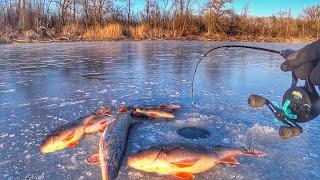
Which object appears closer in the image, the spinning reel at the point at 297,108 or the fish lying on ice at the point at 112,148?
the fish lying on ice at the point at 112,148

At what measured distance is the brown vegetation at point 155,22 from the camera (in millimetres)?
26375

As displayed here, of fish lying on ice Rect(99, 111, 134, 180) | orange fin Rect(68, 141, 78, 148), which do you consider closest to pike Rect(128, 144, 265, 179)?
fish lying on ice Rect(99, 111, 134, 180)

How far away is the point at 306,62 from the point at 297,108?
41 centimetres

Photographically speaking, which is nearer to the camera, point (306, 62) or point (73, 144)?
point (306, 62)

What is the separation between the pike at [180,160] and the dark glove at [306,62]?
0.86 m

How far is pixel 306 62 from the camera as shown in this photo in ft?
8.61

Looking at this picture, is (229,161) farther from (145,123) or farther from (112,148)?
(145,123)

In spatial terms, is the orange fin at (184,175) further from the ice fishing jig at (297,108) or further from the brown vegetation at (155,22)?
the brown vegetation at (155,22)

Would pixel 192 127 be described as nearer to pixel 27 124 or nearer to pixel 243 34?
pixel 27 124

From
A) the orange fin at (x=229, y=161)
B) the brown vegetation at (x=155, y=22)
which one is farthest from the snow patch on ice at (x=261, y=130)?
the brown vegetation at (x=155, y=22)

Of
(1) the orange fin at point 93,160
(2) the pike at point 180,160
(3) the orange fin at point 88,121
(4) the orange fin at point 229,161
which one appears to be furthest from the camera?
(3) the orange fin at point 88,121

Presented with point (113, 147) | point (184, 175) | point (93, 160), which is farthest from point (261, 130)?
point (93, 160)

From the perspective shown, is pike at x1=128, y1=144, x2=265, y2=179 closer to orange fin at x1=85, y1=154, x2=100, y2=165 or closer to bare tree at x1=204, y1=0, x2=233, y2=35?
orange fin at x1=85, y1=154, x2=100, y2=165

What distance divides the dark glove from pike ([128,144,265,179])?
2.81 feet
